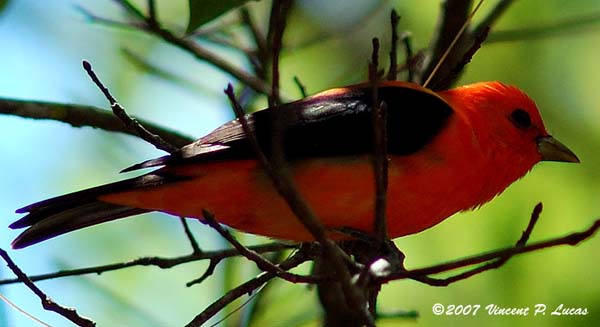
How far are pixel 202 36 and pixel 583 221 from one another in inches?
105

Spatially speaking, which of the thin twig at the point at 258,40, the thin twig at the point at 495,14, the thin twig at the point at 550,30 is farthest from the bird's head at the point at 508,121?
the thin twig at the point at 258,40

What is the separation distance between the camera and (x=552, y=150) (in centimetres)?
485

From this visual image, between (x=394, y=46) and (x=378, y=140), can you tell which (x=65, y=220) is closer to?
(x=394, y=46)

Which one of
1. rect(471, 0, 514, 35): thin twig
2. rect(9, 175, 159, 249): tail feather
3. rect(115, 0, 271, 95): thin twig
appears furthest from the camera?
rect(471, 0, 514, 35): thin twig

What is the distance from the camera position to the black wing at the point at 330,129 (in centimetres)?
419

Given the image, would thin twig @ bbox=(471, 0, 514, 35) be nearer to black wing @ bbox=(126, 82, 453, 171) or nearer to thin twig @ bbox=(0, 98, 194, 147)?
black wing @ bbox=(126, 82, 453, 171)

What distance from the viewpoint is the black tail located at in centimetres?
434

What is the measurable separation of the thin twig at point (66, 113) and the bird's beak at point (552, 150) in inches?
80.4

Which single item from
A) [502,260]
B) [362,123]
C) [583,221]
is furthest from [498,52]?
[502,260]

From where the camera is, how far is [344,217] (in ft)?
13.6

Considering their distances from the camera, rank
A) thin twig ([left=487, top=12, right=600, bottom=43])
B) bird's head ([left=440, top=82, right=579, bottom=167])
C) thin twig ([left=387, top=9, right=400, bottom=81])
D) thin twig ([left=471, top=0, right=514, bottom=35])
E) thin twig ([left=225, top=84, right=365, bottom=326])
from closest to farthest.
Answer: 1. thin twig ([left=225, top=84, right=365, bottom=326])
2. thin twig ([left=387, top=9, right=400, bottom=81])
3. bird's head ([left=440, top=82, right=579, bottom=167])
4. thin twig ([left=471, top=0, right=514, bottom=35])
5. thin twig ([left=487, top=12, right=600, bottom=43])

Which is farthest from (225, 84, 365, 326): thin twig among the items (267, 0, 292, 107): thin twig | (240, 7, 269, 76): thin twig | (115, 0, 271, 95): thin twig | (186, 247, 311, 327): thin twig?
(240, 7, 269, 76): thin twig

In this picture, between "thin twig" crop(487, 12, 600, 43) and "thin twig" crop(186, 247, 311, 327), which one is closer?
"thin twig" crop(186, 247, 311, 327)

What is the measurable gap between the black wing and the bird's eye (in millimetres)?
537
